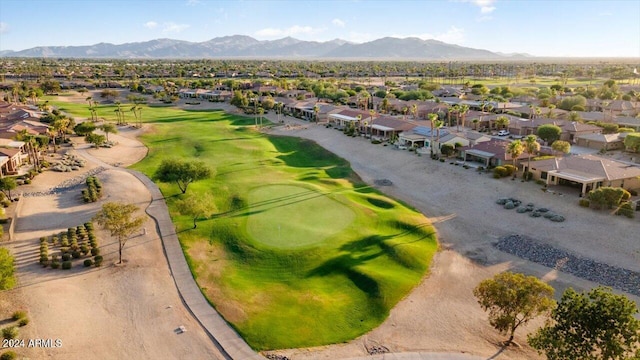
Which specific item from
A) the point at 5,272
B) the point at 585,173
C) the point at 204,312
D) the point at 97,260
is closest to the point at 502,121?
the point at 585,173

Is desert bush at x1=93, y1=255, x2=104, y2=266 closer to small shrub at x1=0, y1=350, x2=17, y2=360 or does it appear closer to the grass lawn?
the grass lawn

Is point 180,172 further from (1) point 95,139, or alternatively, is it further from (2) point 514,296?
(2) point 514,296

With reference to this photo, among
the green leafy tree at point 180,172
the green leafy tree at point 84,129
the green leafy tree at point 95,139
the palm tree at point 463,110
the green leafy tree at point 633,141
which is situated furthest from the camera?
the palm tree at point 463,110

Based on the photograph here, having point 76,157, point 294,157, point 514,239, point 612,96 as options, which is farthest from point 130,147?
point 612,96

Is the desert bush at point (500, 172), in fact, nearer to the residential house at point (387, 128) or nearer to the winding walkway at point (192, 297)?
the residential house at point (387, 128)

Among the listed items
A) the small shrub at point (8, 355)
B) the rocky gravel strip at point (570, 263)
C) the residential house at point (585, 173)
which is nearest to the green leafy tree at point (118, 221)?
the small shrub at point (8, 355)

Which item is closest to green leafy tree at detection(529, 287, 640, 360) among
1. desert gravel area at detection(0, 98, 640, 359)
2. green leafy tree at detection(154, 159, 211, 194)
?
desert gravel area at detection(0, 98, 640, 359)
